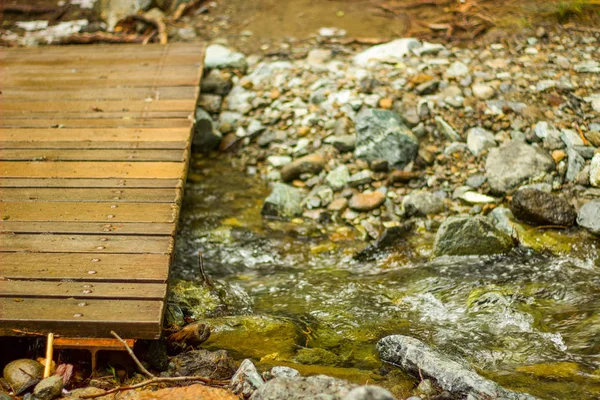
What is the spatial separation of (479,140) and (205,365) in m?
3.59

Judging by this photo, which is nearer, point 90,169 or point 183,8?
point 90,169

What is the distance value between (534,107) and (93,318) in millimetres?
4550

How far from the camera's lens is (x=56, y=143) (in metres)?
4.81

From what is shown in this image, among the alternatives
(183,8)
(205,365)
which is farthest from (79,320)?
(183,8)

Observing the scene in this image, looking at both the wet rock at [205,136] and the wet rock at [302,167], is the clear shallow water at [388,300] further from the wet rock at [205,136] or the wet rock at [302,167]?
the wet rock at [205,136]

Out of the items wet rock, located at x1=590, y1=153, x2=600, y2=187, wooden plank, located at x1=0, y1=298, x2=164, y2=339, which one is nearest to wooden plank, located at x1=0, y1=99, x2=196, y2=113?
wooden plank, located at x1=0, y1=298, x2=164, y2=339

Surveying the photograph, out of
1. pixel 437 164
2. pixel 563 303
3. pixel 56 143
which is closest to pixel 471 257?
pixel 563 303

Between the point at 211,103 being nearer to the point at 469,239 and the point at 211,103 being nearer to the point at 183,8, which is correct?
the point at 183,8

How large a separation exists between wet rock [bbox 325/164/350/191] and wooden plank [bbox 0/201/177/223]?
1895 millimetres

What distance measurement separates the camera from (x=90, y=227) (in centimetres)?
384

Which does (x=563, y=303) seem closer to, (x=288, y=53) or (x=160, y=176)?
(x=160, y=176)

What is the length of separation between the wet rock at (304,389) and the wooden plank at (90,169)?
2.19m

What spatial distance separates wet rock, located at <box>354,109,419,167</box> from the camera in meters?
5.53

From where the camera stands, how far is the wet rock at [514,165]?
5055 mm
